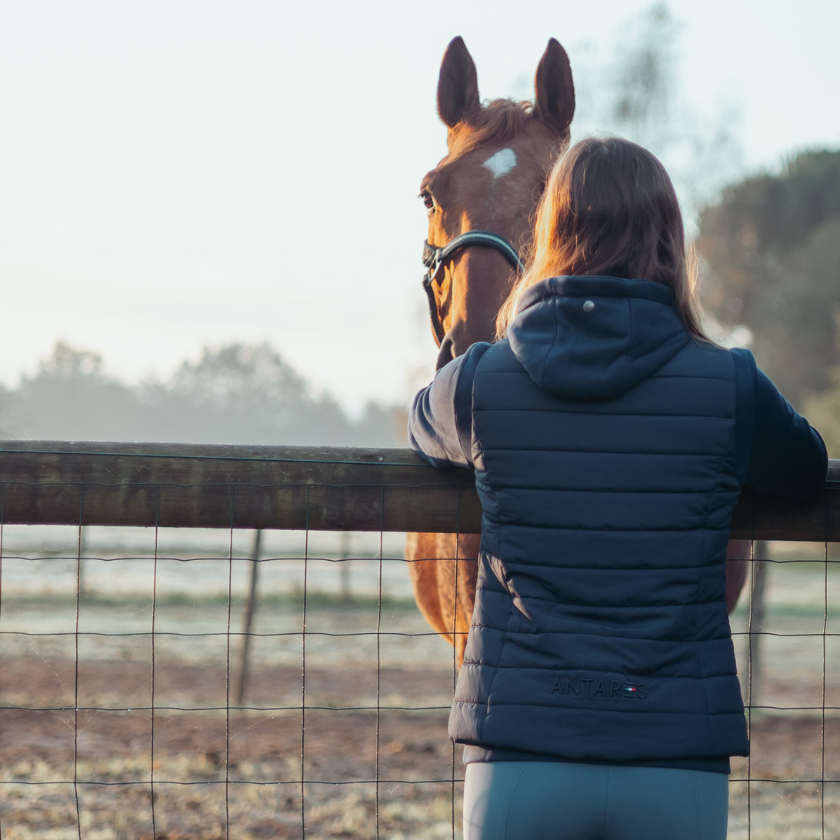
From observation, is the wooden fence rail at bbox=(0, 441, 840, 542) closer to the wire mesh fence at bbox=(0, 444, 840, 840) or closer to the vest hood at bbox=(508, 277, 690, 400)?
the wire mesh fence at bbox=(0, 444, 840, 840)

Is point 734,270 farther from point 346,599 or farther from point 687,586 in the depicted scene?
point 687,586

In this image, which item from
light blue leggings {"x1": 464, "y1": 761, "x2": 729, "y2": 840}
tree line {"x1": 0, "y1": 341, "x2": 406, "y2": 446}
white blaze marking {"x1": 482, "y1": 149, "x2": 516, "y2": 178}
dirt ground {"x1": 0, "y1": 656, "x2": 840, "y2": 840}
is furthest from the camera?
tree line {"x1": 0, "y1": 341, "x2": 406, "y2": 446}

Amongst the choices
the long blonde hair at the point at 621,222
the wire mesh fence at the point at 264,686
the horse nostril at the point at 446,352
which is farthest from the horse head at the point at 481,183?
the long blonde hair at the point at 621,222

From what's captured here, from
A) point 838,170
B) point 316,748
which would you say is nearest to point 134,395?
point 838,170

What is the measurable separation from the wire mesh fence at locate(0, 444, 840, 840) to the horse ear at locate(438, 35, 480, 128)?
6.47ft

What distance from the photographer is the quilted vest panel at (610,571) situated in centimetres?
129

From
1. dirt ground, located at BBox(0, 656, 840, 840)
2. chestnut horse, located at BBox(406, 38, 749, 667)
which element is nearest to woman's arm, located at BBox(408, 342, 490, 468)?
chestnut horse, located at BBox(406, 38, 749, 667)

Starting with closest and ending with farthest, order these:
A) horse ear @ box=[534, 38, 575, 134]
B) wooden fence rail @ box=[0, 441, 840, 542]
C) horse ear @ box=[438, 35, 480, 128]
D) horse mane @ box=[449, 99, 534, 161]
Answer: wooden fence rail @ box=[0, 441, 840, 542] < horse mane @ box=[449, 99, 534, 161] < horse ear @ box=[534, 38, 575, 134] < horse ear @ box=[438, 35, 480, 128]

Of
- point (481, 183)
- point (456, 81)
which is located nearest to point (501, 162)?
point (481, 183)

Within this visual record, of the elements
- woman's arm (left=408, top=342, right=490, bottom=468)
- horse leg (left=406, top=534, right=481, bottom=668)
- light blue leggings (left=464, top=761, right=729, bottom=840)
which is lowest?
light blue leggings (left=464, top=761, right=729, bottom=840)

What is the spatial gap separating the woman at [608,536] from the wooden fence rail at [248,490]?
552 mm

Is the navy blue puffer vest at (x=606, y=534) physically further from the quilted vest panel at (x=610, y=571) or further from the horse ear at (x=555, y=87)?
the horse ear at (x=555, y=87)

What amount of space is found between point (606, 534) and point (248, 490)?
955 millimetres

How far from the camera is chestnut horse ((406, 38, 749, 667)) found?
270cm
